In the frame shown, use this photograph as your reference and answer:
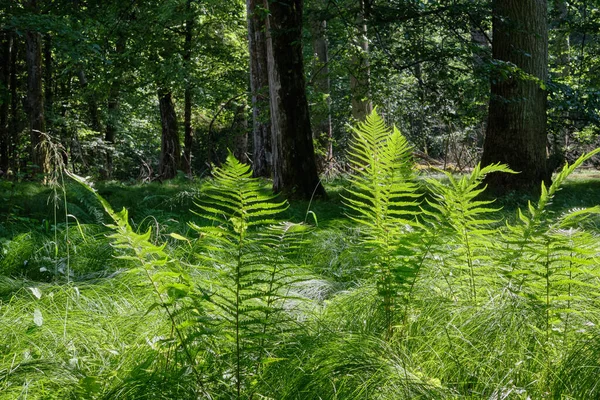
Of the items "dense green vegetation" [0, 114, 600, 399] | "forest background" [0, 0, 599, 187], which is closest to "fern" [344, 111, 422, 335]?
"dense green vegetation" [0, 114, 600, 399]

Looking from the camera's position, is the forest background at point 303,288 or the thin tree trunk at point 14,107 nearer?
the forest background at point 303,288

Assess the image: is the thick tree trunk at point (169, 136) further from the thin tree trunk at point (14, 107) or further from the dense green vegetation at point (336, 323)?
the dense green vegetation at point (336, 323)

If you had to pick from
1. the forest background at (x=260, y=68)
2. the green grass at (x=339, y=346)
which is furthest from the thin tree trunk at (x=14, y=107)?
the green grass at (x=339, y=346)

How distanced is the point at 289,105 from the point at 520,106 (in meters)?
3.34

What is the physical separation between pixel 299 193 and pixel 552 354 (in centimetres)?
613

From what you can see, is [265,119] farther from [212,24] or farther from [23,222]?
[212,24]

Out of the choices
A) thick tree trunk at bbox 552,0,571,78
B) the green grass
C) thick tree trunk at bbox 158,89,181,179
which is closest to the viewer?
the green grass

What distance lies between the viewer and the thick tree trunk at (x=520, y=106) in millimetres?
8484

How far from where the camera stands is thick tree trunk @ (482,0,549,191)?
334 inches

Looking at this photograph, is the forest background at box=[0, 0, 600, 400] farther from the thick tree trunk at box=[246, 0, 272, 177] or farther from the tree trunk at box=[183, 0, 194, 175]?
the tree trunk at box=[183, 0, 194, 175]

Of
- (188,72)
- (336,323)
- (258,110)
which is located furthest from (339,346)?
(188,72)

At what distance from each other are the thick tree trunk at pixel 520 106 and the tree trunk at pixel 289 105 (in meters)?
2.74

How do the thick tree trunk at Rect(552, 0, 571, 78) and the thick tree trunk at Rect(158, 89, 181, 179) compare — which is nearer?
the thick tree trunk at Rect(552, 0, 571, 78)

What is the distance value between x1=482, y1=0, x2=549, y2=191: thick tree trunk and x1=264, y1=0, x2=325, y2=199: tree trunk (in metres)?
2.74
